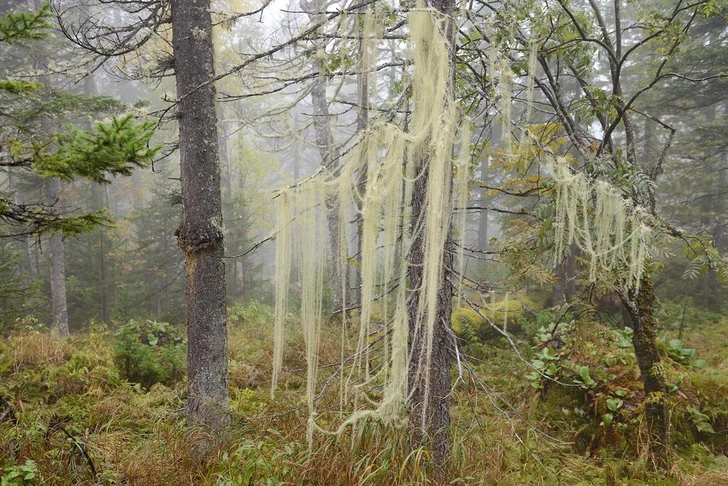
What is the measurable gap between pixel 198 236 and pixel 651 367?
4.66 meters

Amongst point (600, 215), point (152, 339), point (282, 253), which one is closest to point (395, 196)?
point (282, 253)

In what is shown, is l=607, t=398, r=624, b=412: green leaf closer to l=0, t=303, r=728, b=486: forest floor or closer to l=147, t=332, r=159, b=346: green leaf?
l=0, t=303, r=728, b=486: forest floor

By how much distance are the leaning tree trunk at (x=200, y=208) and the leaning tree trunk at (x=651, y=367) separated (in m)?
3.98

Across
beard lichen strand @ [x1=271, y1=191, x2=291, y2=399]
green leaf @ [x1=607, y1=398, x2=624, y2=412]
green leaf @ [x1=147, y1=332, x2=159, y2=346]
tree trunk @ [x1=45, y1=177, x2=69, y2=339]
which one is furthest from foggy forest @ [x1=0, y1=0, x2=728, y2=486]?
tree trunk @ [x1=45, y1=177, x2=69, y2=339]

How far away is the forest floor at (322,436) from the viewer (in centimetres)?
315

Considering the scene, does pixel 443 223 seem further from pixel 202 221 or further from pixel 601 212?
pixel 202 221

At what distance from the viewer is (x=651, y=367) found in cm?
391

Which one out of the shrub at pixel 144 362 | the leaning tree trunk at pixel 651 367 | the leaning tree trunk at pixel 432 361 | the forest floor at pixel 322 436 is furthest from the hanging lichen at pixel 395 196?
the shrub at pixel 144 362

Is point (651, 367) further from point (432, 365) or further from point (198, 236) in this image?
point (198, 236)

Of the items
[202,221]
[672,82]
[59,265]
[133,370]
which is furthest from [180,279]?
[672,82]

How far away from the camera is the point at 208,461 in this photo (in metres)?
3.46

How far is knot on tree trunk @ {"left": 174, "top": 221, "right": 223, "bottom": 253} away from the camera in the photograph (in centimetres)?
366

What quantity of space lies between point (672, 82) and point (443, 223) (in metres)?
11.8

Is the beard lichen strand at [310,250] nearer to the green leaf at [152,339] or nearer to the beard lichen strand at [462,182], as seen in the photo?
the beard lichen strand at [462,182]
